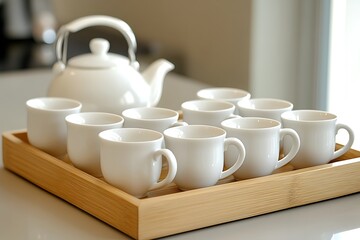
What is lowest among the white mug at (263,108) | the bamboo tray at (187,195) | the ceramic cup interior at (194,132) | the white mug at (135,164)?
the bamboo tray at (187,195)

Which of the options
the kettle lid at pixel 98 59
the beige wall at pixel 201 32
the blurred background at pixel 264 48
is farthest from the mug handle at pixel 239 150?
the beige wall at pixel 201 32

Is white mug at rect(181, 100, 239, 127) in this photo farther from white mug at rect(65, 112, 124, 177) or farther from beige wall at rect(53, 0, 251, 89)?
beige wall at rect(53, 0, 251, 89)

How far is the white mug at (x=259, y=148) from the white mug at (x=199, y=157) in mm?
32

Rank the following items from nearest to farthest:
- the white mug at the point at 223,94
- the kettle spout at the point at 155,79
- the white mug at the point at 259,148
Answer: the white mug at the point at 259,148, the white mug at the point at 223,94, the kettle spout at the point at 155,79

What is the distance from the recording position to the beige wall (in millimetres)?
2670

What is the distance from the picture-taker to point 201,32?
9.41 feet

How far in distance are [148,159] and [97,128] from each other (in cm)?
14

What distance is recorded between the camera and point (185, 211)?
112cm

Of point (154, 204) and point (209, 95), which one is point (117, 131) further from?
point (209, 95)

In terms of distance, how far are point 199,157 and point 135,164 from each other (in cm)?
10

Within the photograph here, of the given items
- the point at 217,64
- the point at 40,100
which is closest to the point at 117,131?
the point at 40,100

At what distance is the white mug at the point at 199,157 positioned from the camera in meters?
1.16

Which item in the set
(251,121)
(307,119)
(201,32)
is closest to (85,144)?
(251,121)

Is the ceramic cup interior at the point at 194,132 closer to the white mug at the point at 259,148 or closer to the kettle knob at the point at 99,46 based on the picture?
the white mug at the point at 259,148
